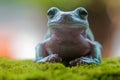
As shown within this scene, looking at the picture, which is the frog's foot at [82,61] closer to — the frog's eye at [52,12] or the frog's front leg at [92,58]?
the frog's front leg at [92,58]

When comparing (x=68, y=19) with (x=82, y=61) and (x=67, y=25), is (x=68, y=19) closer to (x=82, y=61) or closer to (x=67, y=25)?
(x=67, y=25)

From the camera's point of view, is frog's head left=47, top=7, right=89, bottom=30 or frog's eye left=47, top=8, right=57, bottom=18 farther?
frog's eye left=47, top=8, right=57, bottom=18

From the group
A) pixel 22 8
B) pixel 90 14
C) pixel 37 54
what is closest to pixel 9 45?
pixel 22 8

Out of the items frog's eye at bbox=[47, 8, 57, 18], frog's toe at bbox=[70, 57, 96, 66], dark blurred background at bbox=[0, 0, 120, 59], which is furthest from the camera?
dark blurred background at bbox=[0, 0, 120, 59]

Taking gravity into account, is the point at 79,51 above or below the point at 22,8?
below

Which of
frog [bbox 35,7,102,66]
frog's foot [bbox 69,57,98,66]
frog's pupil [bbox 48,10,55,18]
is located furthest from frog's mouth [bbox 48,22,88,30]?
frog's foot [bbox 69,57,98,66]

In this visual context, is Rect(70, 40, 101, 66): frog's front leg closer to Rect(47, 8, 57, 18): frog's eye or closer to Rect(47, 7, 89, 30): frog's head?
Rect(47, 7, 89, 30): frog's head

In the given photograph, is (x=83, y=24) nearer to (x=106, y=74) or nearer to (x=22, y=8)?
(x=106, y=74)
